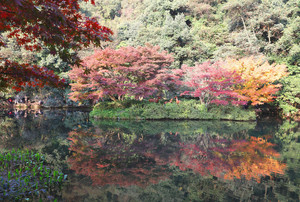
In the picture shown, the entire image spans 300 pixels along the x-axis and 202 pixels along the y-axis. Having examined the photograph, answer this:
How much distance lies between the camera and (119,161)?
5367 mm

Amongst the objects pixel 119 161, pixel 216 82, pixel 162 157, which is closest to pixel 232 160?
pixel 162 157

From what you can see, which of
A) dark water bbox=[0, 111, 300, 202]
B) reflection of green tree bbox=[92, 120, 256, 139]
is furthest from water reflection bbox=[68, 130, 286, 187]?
reflection of green tree bbox=[92, 120, 256, 139]

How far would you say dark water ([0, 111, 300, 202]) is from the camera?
366 centimetres

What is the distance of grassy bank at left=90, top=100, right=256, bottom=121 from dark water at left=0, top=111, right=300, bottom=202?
216 inches

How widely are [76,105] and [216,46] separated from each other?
686 inches

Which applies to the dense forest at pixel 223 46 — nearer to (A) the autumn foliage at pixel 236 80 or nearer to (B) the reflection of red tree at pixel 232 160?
(A) the autumn foliage at pixel 236 80

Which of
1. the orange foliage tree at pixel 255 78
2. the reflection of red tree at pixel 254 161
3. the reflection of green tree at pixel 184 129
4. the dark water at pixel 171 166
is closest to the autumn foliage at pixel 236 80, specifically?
the orange foliage tree at pixel 255 78

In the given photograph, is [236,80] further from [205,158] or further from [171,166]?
[171,166]

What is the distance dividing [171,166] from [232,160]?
69.9 inches

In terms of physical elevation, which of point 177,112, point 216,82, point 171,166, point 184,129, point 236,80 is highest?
point 236,80

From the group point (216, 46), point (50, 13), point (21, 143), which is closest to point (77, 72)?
point (21, 143)

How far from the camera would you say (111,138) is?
809 centimetres

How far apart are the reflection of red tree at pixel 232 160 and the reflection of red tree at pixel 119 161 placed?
2.40ft

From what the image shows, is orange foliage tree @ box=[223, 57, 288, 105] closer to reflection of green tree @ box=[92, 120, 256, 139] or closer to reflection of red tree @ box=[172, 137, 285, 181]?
reflection of green tree @ box=[92, 120, 256, 139]
